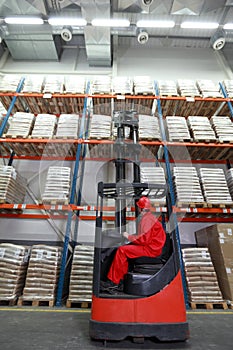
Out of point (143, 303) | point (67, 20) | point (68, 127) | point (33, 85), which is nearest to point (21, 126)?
point (68, 127)

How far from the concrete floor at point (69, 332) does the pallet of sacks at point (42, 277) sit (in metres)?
0.51

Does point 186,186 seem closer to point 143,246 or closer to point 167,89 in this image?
point 143,246

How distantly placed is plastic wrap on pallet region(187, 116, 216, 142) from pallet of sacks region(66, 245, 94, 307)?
432 cm

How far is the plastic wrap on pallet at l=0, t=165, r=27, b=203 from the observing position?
5289 millimetres

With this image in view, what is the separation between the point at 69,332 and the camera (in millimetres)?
2771

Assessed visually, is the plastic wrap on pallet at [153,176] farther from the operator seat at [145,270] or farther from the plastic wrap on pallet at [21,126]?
the plastic wrap on pallet at [21,126]

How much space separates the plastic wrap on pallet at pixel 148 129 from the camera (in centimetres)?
621

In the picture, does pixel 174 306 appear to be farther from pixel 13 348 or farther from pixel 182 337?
pixel 13 348

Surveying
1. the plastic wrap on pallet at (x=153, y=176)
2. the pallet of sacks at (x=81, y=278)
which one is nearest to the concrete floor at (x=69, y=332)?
the pallet of sacks at (x=81, y=278)

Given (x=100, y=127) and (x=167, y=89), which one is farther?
(x=167, y=89)

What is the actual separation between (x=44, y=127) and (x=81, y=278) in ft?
13.8

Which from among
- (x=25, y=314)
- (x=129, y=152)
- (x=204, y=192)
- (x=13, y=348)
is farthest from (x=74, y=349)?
(x=204, y=192)

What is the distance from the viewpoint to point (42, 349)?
7.32ft

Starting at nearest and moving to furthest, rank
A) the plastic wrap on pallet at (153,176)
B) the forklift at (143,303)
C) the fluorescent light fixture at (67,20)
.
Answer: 1. the forklift at (143,303)
2. the plastic wrap on pallet at (153,176)
3. the fluorescent light fixture at (67,20)
